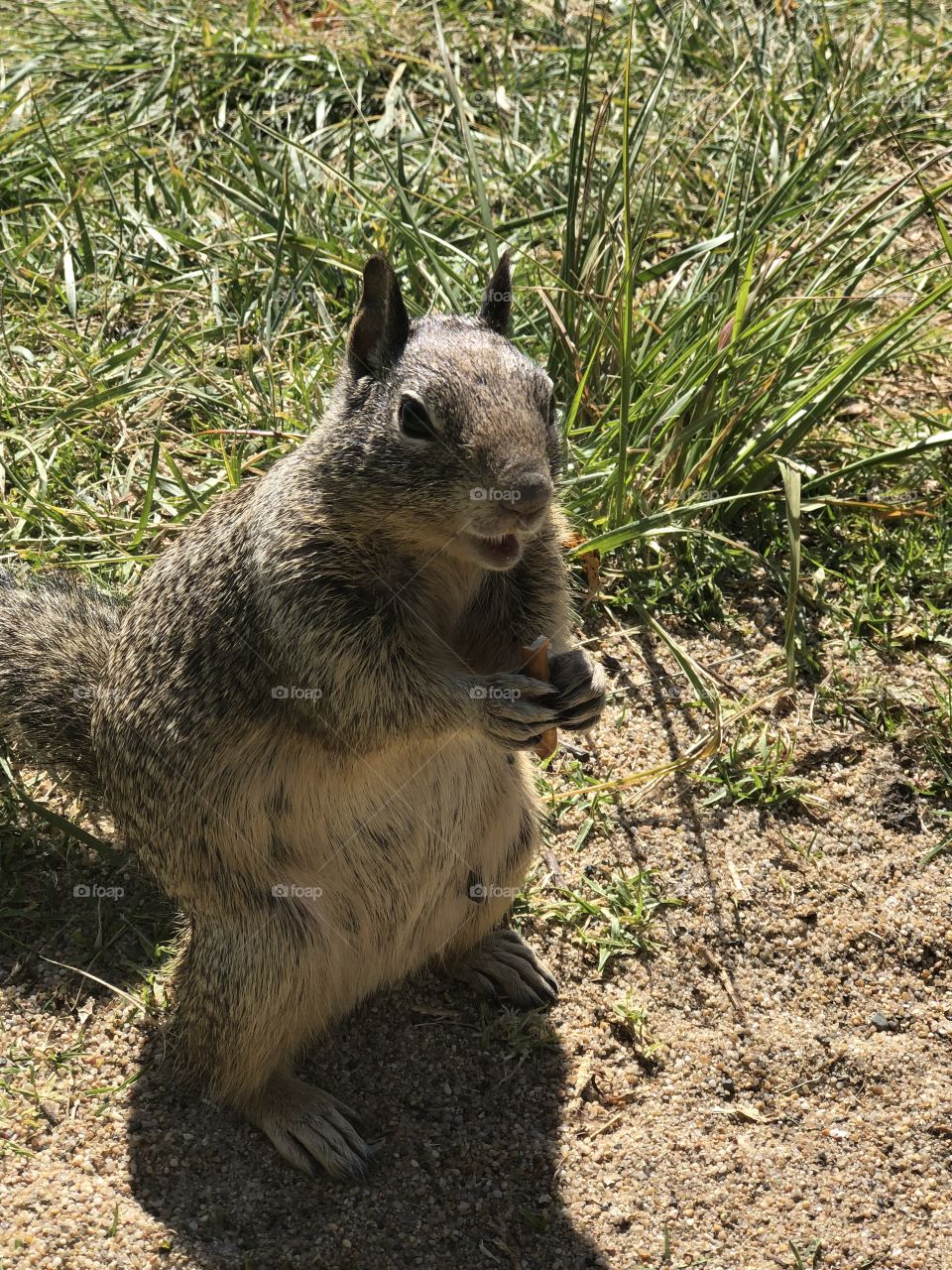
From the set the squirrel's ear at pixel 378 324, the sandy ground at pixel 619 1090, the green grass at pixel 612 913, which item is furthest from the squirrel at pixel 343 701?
the green grass at pixel 612 913

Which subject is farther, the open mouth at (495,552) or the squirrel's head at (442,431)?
the open mouth at (495,552)

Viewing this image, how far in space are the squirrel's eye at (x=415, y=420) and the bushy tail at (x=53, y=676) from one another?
144cm

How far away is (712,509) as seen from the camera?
225 inches

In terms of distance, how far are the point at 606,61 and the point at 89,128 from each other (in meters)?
2.66

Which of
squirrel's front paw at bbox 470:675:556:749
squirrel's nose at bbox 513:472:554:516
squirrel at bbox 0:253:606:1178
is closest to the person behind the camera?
squirrel's nose at bbox 513:472:554:516

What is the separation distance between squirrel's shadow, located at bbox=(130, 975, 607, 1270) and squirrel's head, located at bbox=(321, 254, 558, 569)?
1636 millimetres

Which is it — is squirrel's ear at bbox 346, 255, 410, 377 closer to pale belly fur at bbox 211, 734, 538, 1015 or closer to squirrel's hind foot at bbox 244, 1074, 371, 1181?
pale belly fur at bbox 211, 734, 538, 1015

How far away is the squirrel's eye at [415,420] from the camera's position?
3600 mm

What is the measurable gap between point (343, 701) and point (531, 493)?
821mm

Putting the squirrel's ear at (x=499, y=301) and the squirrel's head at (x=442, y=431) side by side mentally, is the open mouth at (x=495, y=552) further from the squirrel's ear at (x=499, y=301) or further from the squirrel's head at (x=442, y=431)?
the squirrel's ear at (x=499, y=301)

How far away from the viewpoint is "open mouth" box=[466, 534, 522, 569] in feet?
12.0

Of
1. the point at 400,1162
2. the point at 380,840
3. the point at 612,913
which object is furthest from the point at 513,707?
the point at 400,1162

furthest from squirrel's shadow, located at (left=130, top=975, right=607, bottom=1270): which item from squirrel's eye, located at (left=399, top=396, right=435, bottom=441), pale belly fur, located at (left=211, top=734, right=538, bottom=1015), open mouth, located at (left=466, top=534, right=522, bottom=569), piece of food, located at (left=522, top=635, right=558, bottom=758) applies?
squirrel's eye, located at (left=399, top=396, right=435, bottom=441)

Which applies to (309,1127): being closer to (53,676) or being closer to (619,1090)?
(619,1090)
